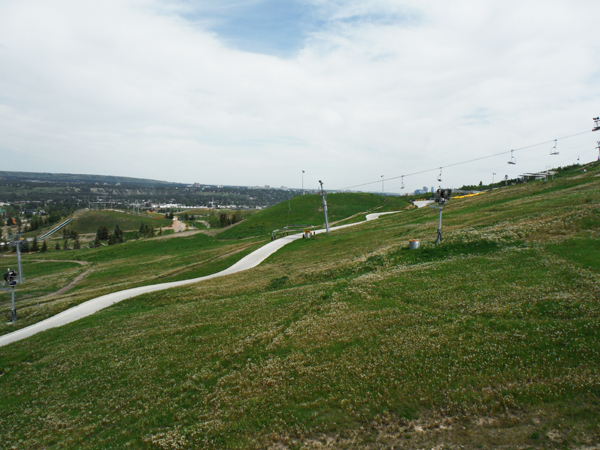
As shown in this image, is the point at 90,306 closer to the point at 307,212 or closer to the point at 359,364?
the point at 359,364

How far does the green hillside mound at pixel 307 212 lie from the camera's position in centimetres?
9131

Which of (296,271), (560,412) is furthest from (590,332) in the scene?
(296,271)

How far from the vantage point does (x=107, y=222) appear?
187 metres

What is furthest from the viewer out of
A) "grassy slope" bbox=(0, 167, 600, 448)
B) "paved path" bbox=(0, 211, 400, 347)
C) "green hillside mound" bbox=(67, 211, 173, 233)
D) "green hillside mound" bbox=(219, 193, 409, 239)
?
"green hillside mound" bbox=(67, 211, 173, 233)

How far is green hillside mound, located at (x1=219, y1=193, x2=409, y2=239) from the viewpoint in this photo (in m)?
91.3

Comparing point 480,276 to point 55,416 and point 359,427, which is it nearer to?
point 359,427

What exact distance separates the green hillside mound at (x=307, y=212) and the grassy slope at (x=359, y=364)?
63.5 metres

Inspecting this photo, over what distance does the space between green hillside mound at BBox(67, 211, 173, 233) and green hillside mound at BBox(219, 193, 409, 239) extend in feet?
319

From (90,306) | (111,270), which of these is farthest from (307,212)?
(90,306)

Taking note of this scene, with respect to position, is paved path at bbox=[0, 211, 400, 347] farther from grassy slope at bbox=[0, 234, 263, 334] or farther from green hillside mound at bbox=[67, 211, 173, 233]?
green hillside mound at bbox=[67, 211, 173, 233]

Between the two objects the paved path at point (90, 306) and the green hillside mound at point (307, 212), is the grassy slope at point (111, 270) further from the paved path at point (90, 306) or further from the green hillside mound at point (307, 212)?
the green hillside mound at point (307, 212)

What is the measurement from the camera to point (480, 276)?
715 inches

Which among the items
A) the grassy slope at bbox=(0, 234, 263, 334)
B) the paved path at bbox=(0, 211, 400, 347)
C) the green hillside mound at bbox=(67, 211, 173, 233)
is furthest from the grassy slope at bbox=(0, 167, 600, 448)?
the green hillside mound at bbox=(67, 211, 173, 233)

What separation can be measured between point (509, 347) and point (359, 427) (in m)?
6.19
